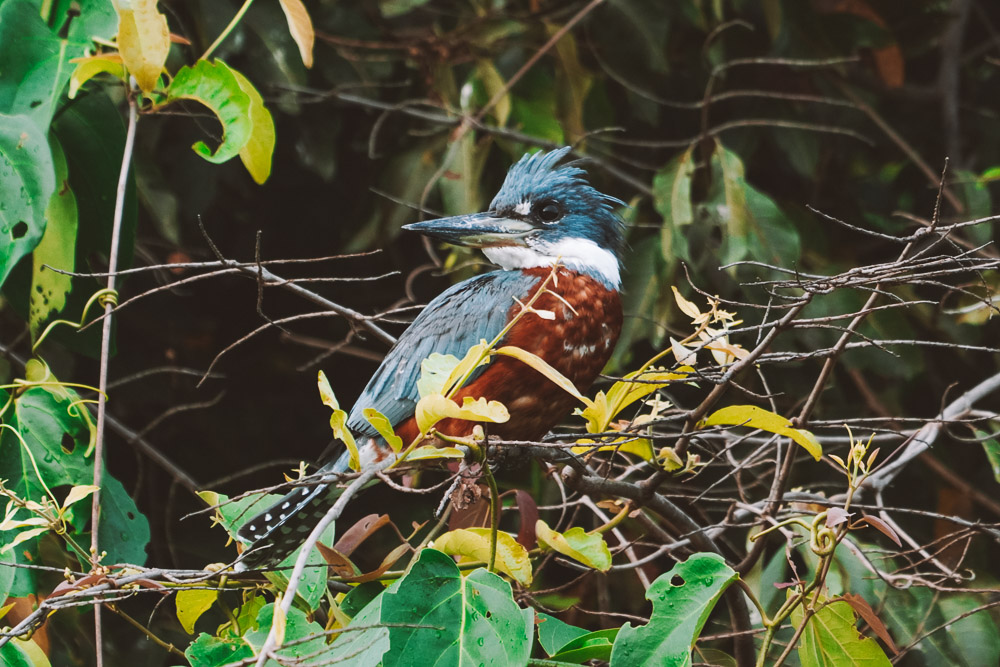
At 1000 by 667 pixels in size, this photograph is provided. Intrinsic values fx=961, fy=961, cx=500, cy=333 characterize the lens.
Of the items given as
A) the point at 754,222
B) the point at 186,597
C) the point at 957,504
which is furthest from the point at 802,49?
the point at 186,597

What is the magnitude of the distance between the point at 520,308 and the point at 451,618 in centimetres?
95

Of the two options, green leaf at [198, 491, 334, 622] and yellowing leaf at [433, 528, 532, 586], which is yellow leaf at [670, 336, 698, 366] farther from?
green leaf at [198, 491, 334, 622]

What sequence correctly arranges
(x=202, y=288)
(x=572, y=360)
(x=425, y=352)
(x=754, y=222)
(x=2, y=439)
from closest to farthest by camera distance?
(x=2, y=439)
(x=572, y=360)
(x=425, y=352)
(x=754, y=222)
(x=202, y=288)

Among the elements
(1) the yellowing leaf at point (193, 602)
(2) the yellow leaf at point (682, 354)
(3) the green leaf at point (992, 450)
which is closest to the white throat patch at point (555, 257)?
(3) the green leaf at point (992, 450)

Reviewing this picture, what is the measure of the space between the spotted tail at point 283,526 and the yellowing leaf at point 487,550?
22 cm

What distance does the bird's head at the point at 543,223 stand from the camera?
7.25 ft

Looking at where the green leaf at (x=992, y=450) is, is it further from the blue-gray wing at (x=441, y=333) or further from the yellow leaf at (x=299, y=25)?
the yellow leaf at (x=299, y=25)

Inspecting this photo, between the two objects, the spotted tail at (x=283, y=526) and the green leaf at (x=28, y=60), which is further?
the green leaf at (x=28, y=60)

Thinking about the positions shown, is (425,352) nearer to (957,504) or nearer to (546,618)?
(546,618)

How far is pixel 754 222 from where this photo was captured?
2449 mm

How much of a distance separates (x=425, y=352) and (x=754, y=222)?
93cm

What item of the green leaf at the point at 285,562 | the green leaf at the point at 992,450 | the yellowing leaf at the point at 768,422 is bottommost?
the green leaf at the point at 992,450

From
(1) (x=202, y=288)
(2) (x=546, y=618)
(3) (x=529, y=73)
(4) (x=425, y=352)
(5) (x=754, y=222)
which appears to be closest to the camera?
(2) (x=546, y=618)

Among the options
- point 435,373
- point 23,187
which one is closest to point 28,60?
point 23,187
